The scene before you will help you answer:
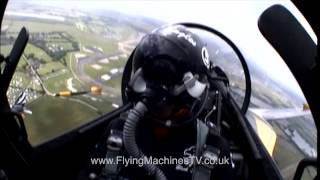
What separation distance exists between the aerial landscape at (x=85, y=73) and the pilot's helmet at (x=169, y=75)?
57 centimetres

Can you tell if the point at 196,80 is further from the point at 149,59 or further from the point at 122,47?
the point at 122,47

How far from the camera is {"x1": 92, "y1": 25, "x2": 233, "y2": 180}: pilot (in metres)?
1.52

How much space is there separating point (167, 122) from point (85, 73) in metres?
1.36

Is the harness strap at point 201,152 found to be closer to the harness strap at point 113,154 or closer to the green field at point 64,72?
the harness strap at point 113,154

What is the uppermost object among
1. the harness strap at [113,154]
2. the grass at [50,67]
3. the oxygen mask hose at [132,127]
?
the oxygen mask hose at [132,127]

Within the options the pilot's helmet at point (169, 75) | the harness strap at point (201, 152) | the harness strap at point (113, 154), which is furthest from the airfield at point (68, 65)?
the harness strap at point (201, 152)

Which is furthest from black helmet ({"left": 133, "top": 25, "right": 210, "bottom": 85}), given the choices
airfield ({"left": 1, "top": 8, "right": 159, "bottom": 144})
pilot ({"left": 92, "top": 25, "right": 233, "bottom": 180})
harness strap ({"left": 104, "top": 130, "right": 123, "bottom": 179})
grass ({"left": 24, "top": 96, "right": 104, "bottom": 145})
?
grass ({"left": 24, "top": 96, "right": 104, "bottom": 145})

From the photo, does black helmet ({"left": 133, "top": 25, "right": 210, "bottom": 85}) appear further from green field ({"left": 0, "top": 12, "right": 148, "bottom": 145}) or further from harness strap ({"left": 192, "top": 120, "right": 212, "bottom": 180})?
green field ({"left": 0, "top": 12, "right": 148, "bottom": 145})

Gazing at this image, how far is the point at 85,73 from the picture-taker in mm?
2846

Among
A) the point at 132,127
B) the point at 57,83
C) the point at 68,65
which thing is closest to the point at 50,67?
the point at 57,83

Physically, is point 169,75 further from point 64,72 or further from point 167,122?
point 64,72

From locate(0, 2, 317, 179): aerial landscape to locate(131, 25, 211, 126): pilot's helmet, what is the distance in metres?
0.57

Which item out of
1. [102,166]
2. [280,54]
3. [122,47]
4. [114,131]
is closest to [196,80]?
[114,131]

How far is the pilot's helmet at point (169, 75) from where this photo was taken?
152 cm
